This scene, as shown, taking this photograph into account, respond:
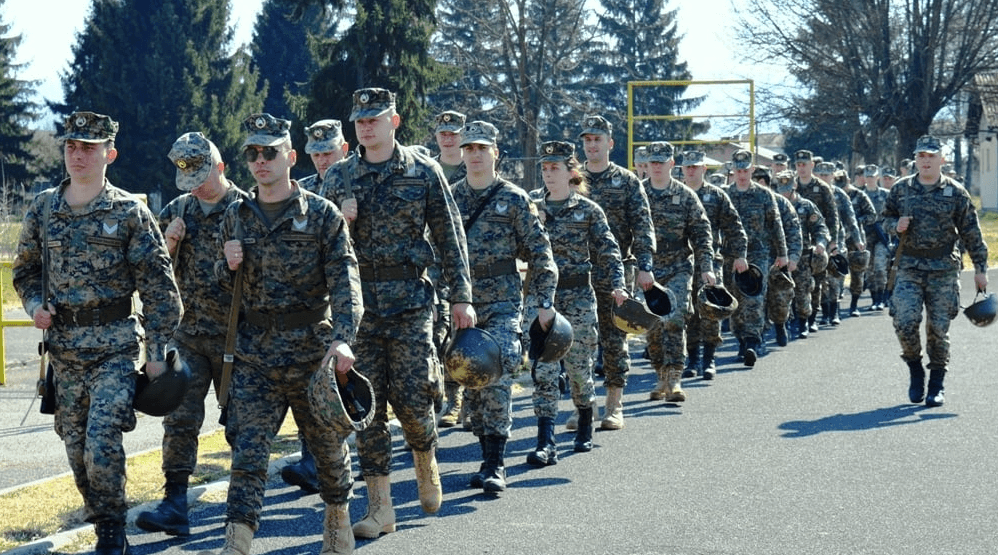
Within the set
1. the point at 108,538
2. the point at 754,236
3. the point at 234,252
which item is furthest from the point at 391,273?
the point at 754,236

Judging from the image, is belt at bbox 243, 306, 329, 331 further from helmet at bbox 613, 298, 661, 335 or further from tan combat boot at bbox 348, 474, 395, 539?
helmet at bbox 613, 298, 661, 335

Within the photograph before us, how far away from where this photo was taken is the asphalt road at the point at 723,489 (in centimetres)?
700

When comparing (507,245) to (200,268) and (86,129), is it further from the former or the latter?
(86,129)

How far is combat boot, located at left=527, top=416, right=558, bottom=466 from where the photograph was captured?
9.26 metres

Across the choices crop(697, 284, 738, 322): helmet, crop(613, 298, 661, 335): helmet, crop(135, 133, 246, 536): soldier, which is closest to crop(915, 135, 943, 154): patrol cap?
crop(697, 284, 738, 322): helmet

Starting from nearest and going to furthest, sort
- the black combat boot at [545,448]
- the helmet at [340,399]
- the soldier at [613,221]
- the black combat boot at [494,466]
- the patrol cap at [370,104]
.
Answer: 1. the helmet at [340,399]
2. the patrol cap at [370,104]
3. the black combat boot at [494,466]
4. the black combat boot at [545,448]
5. the soldier at [613,221]

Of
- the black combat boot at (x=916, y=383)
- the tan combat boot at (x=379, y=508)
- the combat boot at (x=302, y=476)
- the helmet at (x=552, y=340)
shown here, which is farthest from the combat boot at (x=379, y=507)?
the black combat boot at (x=916, y=383)

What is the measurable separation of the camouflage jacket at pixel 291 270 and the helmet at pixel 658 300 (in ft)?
15.5

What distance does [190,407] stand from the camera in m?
7.70

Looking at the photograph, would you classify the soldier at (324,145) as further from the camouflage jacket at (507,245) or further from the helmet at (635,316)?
the helmet at (635,316)

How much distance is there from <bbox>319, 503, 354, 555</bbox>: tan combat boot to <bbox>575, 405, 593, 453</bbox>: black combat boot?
3415mm

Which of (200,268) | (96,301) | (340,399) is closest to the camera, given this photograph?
(340,399)

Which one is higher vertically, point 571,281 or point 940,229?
point 940,229

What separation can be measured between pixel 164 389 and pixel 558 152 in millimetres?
3878
